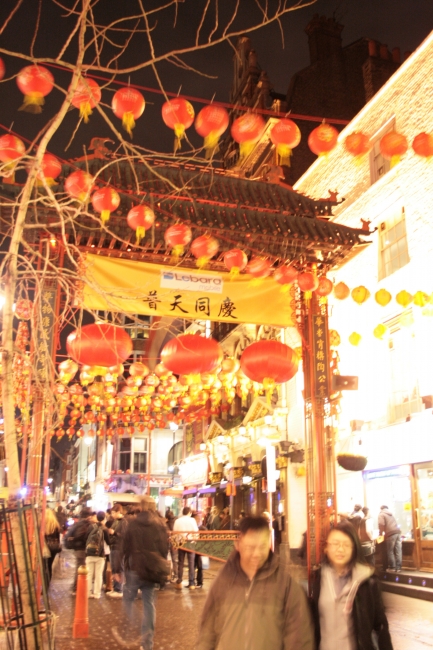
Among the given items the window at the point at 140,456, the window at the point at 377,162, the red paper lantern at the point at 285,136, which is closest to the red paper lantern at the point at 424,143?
the red paper lantern at the point at 285,136

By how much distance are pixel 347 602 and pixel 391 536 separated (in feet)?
38.9

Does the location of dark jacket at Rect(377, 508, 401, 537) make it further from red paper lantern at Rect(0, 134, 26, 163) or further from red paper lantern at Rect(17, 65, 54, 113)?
red paper lantern at Rect(17, 65, 54, 113)

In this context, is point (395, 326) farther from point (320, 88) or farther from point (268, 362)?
point (320, 88)

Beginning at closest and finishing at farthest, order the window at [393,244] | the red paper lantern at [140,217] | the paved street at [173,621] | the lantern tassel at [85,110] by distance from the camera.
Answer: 1. the lantern tassel at [85,110]
2. the paved street at [173,621]
3. the red paper lantern at [140,217]
4. the window at [393,244]

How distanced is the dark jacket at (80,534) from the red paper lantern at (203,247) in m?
6.61

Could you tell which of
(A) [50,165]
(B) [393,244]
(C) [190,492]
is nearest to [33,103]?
(A) [50,165]

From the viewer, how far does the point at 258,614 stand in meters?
3.66

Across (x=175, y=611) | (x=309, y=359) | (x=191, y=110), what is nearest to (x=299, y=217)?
(x=309, y=359)

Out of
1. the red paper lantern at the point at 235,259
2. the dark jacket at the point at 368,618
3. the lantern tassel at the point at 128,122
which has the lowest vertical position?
the dark jacket at the point at 368,618

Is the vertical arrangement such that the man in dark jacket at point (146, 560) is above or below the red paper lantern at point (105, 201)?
below

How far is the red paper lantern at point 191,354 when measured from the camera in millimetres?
10922

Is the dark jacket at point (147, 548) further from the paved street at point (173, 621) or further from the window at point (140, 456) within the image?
the window at point (140, 456)

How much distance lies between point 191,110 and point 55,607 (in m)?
9.98

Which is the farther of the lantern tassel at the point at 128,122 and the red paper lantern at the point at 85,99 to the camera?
the lantern tassel at the point at 128,122
